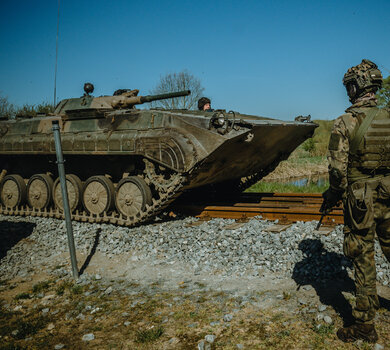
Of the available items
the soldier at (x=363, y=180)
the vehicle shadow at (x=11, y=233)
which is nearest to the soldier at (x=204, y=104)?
the vehicle shadow at (x=11, y=233)

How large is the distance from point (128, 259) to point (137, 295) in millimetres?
1512

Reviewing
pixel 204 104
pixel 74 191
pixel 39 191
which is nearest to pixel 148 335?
pixel 74 191

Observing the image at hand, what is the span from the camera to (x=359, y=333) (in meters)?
3.35

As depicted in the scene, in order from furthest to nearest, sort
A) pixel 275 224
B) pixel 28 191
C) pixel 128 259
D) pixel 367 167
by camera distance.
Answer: pixel 28 191 → pixel 275 224 → pixel 128 259 → pixel 367 167

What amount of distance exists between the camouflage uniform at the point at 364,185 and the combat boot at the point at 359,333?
47 millimetres

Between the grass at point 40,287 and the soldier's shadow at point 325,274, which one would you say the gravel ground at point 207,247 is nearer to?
the soldier's shadow at point 325,274

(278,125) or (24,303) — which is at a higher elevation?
(278,125)

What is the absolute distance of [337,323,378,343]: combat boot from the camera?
333cm

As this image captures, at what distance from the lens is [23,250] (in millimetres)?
7035

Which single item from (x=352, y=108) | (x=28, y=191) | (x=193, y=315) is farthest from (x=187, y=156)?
(x=28, y=191)

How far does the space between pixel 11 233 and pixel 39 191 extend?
1.91 metres

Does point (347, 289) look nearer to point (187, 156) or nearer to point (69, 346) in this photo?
point (69, 346)

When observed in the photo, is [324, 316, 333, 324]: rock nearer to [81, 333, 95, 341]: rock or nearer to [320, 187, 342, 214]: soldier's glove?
[320, 187, 342, 214]: soldier's glove

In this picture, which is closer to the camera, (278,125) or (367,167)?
(367,167)
